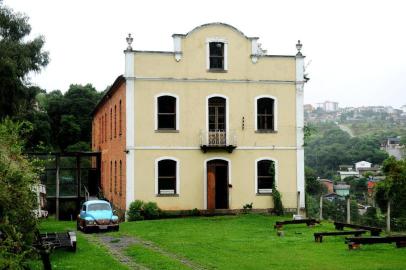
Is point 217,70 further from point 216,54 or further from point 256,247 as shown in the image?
point 256,247

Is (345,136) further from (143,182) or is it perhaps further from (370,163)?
(143,182)

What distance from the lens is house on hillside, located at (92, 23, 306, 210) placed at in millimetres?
31984

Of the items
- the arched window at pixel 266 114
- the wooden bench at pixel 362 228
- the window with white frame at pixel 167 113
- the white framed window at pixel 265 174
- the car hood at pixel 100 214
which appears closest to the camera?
the wooden bench at pixel 362 228

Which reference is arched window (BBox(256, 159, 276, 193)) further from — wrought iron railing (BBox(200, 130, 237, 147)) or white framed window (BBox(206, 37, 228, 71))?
white framed window (BBox(206, 37, 228, 71))

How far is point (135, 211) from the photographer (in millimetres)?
31219

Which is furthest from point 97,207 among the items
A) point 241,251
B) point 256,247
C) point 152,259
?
point 152,259

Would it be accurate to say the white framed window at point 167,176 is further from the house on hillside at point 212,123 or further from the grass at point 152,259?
the grass at point 152,259

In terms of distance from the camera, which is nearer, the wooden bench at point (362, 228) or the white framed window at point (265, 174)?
the wooden bench at point (362, 228)

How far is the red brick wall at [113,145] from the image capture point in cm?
3378

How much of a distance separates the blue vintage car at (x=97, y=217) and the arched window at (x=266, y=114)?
1032cm

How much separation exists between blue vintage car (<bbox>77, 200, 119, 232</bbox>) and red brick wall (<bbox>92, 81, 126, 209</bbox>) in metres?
4.86

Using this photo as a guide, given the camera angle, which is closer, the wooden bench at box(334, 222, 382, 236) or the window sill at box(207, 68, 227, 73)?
the wooden bench at box(334, 222, 382, 236)

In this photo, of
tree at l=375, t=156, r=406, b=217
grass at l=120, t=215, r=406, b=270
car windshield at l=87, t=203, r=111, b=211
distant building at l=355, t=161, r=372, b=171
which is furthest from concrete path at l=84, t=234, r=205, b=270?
distant building at l=355, t=161, r=372, b=171

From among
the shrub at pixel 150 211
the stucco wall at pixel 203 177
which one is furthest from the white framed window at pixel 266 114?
the shrub at pixel 150 211
